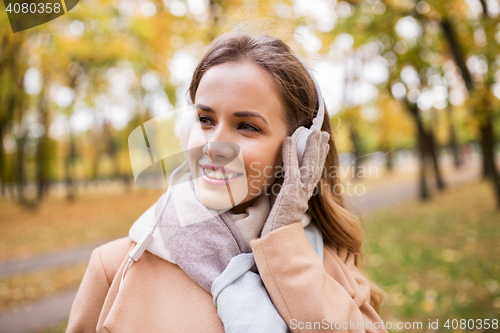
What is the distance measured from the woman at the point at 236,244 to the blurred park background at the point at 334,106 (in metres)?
0.34

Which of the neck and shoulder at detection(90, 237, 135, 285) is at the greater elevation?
the neck

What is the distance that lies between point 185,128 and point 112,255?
0.68 meters

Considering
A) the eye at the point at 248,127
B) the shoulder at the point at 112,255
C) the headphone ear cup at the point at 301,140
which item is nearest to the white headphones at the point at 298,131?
the headphone ear cup at the point at 301,140

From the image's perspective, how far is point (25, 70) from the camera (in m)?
11.8

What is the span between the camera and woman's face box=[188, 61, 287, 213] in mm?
1390

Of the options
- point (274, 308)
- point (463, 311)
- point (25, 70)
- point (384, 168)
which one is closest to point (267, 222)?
point (274, 308)

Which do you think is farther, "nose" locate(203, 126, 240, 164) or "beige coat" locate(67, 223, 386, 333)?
"nose" locate(203, 126, 240, 164)

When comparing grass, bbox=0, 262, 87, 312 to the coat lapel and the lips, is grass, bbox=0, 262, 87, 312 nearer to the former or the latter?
the coat lapel

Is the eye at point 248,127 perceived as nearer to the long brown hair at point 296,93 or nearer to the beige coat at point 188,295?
the long brown hair at point 296,93

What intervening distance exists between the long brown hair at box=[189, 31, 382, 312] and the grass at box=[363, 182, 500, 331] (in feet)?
1.93

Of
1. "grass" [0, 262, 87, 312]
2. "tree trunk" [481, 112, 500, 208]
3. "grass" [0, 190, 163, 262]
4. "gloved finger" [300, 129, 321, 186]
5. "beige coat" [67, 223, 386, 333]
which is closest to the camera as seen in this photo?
"beige coat" [67, 223, 386, 333]

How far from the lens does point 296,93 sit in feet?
5.40

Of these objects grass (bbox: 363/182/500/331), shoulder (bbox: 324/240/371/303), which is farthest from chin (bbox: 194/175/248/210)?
grass (bbox: 363/182/500/331)

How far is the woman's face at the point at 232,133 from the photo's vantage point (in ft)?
4.56
